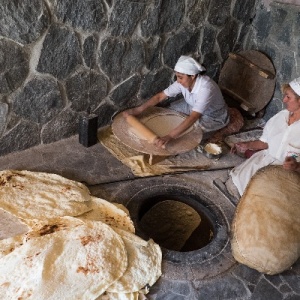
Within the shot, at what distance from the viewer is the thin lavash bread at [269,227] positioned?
304cm

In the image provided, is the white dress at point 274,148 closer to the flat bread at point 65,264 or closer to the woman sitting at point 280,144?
the woman sitting at point 280,144

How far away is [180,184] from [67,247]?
1609 millimetres

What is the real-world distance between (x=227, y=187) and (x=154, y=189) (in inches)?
34.5

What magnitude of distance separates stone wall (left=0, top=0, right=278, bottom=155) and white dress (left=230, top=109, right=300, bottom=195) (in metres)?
1.77

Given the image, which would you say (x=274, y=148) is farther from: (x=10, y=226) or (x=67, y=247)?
(x=10, y=226)

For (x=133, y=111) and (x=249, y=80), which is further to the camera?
(x=249, y=80)

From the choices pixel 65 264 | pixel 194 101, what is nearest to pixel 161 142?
pixel 194 101

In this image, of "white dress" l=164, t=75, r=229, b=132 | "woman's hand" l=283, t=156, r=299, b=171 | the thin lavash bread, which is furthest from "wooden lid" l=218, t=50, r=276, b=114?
the thin lavash bread

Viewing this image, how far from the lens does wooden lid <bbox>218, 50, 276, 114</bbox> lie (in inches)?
216

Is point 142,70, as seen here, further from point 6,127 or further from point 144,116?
point 6,127

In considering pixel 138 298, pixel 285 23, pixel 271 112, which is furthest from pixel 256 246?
pixel 285 23

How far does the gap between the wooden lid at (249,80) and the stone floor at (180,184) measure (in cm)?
134

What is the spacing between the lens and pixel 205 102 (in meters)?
4.55

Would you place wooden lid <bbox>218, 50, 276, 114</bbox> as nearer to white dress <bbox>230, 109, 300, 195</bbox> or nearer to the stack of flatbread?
white dress <bbox>230, 109, 300, 195</bbox>
